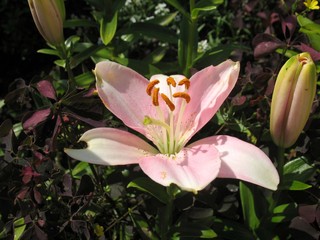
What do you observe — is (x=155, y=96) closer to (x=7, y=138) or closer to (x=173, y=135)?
(x=173, y=135)

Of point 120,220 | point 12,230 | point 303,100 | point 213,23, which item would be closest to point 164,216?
point 120,220

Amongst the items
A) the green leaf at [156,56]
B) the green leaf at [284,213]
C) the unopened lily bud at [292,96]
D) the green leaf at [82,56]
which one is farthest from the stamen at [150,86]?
the green leaf at [156,56]

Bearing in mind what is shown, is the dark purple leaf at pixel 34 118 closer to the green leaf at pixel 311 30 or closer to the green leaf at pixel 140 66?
the green leaf at pixel 140 66

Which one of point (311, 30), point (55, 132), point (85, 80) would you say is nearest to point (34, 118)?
point (55, 132)

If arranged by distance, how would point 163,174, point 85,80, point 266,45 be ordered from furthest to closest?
point 85,80 < point 266,45 < point 163,174

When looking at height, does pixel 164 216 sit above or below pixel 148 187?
below

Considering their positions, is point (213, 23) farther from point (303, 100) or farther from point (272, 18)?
point (303, 100)

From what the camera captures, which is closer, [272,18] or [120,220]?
[120,220]
